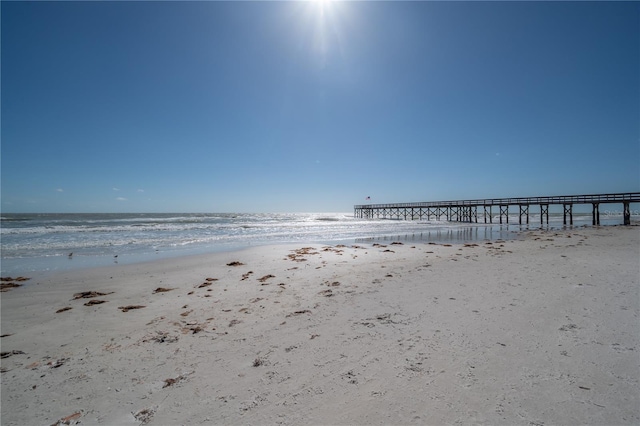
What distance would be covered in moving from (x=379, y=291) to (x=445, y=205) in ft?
170

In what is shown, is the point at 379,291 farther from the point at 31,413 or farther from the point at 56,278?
the point at 56,278

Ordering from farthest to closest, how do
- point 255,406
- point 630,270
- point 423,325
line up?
point 630,270
point 423,325
point 255,406

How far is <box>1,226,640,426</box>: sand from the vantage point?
2.72m

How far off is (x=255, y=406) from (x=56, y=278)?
997 centimetres

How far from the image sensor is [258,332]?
453cm

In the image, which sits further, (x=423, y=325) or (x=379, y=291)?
(x=379, y=291)

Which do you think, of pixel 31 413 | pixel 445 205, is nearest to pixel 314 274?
pixel 31 413

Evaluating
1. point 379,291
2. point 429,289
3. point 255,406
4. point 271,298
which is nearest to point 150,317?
point 271,298

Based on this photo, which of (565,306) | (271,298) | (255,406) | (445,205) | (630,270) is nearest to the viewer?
(255,406)

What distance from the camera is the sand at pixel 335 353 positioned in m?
2.72

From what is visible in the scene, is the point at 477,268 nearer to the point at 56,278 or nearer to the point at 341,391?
the point at 341,391

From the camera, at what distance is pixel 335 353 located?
373cm

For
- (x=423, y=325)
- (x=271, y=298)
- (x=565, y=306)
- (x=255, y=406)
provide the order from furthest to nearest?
(x=271, y=298) < (x=565, y=306) < (x=423, y=325) < (x=255, y=406)

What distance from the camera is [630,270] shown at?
25.0ft
